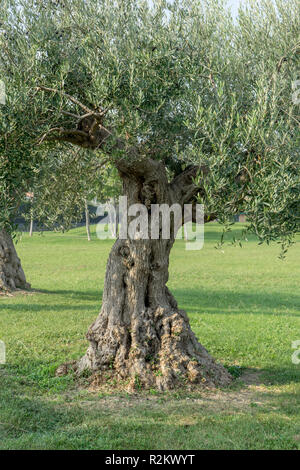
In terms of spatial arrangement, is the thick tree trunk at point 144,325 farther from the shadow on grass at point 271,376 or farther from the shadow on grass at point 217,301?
the shadow on grass at point 217,301

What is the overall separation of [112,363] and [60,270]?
2363 centimetres

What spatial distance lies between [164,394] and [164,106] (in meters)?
→ 5.74

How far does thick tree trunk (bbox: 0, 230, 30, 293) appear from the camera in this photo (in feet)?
72.5

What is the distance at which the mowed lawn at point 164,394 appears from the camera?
27.9ft

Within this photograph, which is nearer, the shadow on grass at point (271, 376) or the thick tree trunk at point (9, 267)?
the shadow on grass at point (271, 376)

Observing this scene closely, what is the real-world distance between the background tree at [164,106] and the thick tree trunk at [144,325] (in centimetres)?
3

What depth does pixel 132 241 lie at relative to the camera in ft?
36.8

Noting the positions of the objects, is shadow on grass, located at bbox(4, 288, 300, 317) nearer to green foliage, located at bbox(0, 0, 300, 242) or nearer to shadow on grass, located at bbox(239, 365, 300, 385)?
shadow on grass, located at bbox(239, 365, 300, 385)

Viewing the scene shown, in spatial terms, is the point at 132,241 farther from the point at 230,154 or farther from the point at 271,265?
the point at 271,265

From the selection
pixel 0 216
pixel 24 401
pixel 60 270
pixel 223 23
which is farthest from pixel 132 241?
pixel 60 270

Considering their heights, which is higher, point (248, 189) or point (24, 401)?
point (248, 189)

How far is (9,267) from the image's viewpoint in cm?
2277

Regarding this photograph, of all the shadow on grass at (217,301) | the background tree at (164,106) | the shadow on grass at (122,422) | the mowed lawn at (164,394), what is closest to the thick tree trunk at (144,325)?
the background tree at (164,106)

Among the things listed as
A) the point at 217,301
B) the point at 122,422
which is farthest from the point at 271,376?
the point at 217,301
